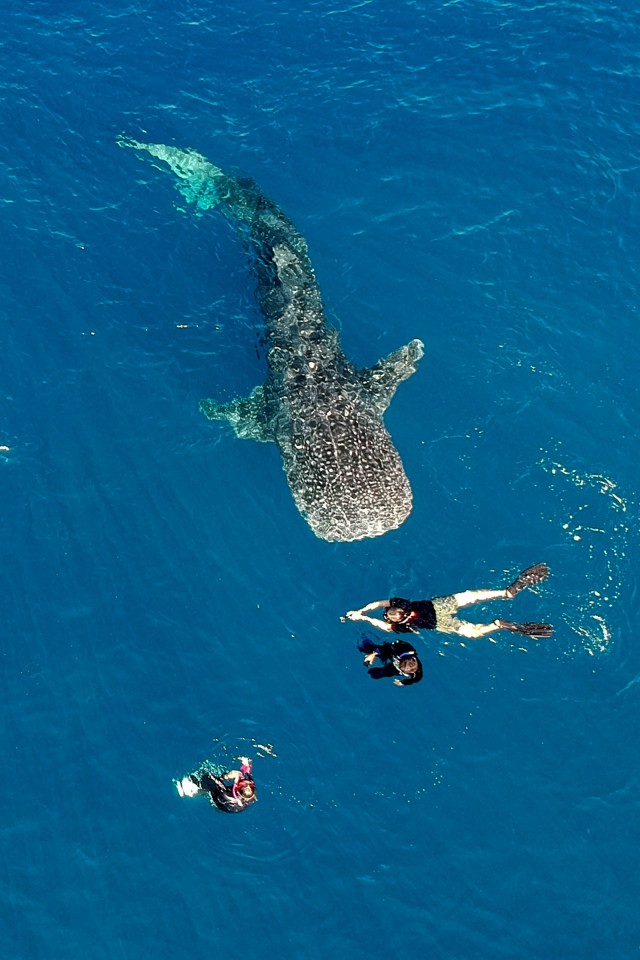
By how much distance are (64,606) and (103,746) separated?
4.50 meters

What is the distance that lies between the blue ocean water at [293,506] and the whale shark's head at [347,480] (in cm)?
73

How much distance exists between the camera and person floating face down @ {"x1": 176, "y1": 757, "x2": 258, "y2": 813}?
24094 millimetres

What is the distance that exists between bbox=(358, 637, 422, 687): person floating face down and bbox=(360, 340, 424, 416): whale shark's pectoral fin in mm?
8518

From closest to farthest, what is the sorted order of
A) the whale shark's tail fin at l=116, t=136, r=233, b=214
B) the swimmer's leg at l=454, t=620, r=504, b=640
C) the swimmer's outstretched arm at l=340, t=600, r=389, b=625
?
1. the swimmer's leg at l=454, t=620, r=504, b=640
2. the swimmer's outstretched arm at l=340, t=600, r=389, b=625
3. the whale shark's tail fin at l=116, t=136, r=233, b=214

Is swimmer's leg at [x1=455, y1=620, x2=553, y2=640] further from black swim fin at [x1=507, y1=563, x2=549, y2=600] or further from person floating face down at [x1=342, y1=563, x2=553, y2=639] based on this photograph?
black swim fin at [x1=507, y1=563, x2=549, y2=600]

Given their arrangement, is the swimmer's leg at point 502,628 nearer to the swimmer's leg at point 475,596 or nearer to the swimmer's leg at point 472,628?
the swimmer's leg at point 472,628

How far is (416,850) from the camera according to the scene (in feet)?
80.5

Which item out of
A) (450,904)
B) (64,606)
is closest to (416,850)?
(450,904)

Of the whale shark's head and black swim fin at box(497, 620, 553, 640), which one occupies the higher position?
the whale shark's head

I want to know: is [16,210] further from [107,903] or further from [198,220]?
[107,903]

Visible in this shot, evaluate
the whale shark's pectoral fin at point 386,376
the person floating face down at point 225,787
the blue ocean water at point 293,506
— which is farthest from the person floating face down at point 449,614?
the whale shark's pectoral fin at point 386,376

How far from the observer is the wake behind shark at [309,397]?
28.5m

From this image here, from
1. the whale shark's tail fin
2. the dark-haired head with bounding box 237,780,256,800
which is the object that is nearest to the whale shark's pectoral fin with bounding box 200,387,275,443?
the whale shark's tail fin

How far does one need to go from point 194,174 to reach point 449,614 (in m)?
21.7
